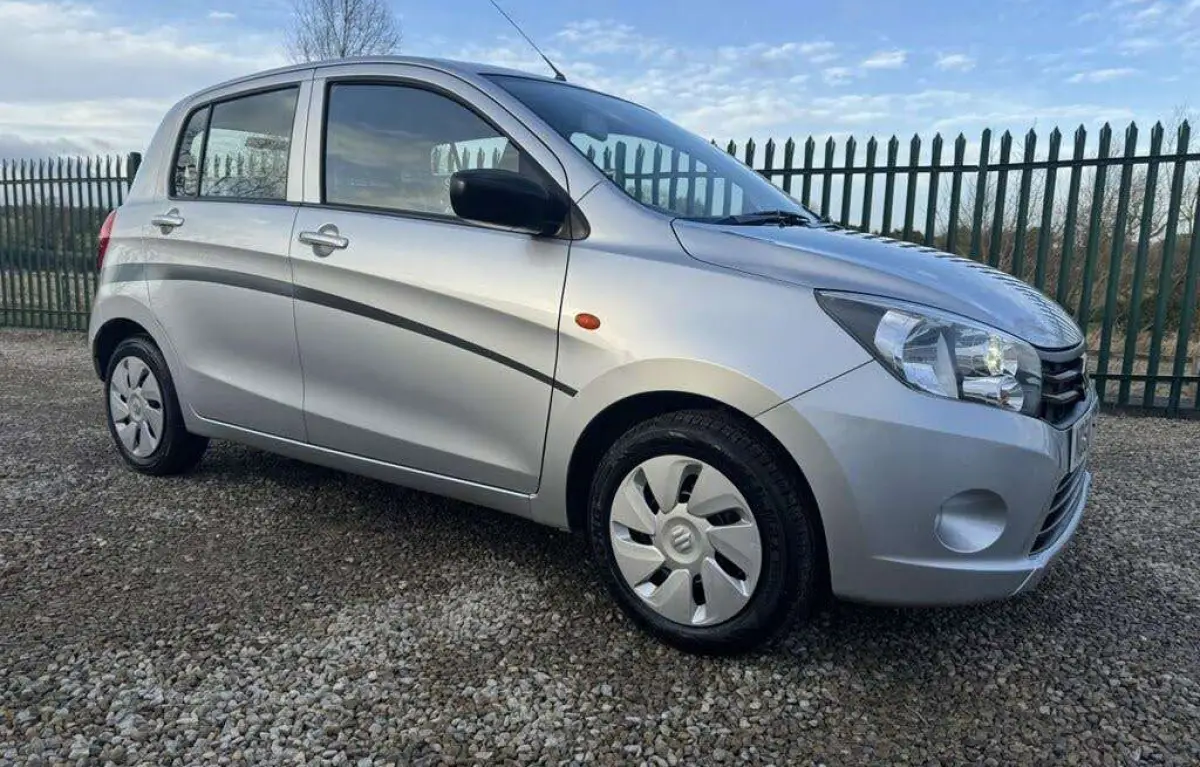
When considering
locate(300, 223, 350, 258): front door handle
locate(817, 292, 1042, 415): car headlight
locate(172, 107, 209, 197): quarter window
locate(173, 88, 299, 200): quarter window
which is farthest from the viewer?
locate(172, 107, 209, 197): quarter window

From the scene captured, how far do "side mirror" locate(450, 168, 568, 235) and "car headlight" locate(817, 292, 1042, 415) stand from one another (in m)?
0.91


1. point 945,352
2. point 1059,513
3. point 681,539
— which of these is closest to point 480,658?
point 681,539

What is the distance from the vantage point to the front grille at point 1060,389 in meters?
2.28

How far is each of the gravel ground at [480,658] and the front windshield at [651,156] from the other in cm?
139

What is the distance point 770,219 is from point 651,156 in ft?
1.81

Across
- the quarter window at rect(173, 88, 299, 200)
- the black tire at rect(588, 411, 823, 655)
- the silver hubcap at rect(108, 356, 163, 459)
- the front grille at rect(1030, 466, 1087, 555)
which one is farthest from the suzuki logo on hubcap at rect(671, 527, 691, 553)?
the silver hubcap at rect(108, 356, 163, 459)

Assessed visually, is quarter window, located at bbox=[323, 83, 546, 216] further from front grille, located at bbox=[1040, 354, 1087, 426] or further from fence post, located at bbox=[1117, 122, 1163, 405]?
fence post, located at bbox=[1117, 122, 1163, 405]

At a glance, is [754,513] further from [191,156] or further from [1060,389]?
[191,156]

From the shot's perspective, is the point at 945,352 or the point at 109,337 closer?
the point at 945,352

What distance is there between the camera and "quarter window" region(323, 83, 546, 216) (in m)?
2.96

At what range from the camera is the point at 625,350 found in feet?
8.04

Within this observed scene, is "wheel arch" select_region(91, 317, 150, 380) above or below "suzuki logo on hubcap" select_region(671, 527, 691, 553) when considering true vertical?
above

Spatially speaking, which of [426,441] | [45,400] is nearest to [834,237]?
[426,441]

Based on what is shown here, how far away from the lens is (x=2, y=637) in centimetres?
249
